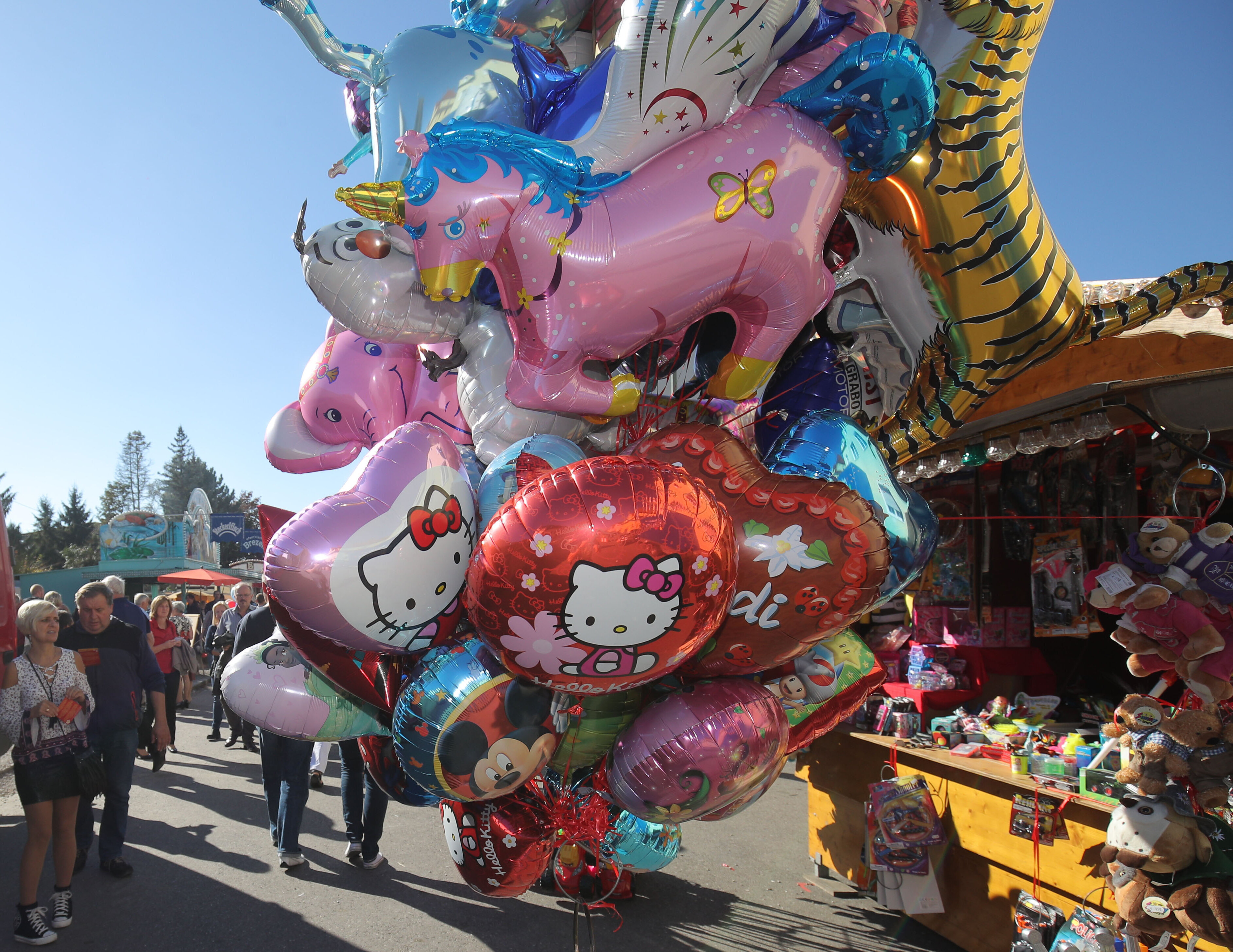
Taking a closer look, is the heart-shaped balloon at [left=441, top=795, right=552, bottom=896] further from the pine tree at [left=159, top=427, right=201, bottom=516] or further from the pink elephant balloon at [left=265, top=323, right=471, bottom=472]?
the pine tree at [left=159, top=427, right=201, bottom=516]

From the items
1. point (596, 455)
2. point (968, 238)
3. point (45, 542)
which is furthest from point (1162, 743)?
point (45, 542)

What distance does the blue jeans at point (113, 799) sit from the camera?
4062 millimetres

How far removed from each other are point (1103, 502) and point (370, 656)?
3648 millimetres

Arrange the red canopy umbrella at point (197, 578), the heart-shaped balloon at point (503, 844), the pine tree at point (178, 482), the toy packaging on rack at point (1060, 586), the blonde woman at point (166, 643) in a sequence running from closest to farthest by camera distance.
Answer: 1. the heart-shaped balloon at point (503, 844)
2. the toy packaging on rack at point (1060, 586)
3. the blonde woman at point (166, 643)
4. the red canopy umbrella at point (197, 578)
5. the pine tree at point (178, 482)

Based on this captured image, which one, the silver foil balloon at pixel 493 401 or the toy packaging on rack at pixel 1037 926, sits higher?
the silver foil balloon at pixel 493 401

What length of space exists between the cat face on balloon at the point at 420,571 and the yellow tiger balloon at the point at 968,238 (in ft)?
4.00

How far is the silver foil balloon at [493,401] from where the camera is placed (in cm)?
178

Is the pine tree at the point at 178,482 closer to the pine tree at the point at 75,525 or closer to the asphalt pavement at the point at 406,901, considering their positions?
the pine tree at the point at 75,525

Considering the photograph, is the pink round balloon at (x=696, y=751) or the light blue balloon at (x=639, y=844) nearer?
the pink round balloon at (x=696, y=751)

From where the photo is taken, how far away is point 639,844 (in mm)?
2303

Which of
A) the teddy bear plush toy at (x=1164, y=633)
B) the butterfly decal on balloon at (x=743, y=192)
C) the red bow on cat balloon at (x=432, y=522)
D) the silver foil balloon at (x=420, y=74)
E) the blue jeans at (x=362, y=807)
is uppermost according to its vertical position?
the silver foil balloon at (x=420, y=74)

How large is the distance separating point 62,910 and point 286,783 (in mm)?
1086

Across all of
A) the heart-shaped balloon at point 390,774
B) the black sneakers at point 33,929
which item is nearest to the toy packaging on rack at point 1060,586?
the heart-shaped balloon at point 390,774

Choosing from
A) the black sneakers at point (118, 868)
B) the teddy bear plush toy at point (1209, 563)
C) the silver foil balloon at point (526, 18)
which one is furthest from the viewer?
the black sneakers at point (118, 868)
